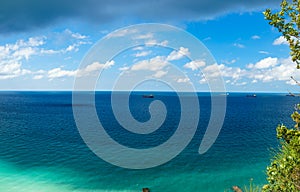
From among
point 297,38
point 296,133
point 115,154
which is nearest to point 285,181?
point 296,133

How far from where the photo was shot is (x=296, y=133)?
31.2ft

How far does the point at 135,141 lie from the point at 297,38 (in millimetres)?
57802

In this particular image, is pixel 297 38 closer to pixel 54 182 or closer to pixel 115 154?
pixel 54 182

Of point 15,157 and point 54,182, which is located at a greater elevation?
point 15,157

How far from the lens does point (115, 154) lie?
174 ft

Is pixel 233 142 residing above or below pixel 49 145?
below

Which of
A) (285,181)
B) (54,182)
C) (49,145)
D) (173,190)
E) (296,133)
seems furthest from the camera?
(49,145)

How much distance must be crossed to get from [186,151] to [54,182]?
2751cm

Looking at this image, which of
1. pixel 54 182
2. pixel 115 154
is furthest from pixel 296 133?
pixel 115 154

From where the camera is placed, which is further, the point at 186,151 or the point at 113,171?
the point at 186,151

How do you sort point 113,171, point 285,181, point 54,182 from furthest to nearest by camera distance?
1. point 113,171
2. point 54,182
3. point 285,181

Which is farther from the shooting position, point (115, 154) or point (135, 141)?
point (135, 141)

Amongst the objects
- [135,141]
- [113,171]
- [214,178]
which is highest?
[135,141]

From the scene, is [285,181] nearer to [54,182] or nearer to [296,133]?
[296,133]
